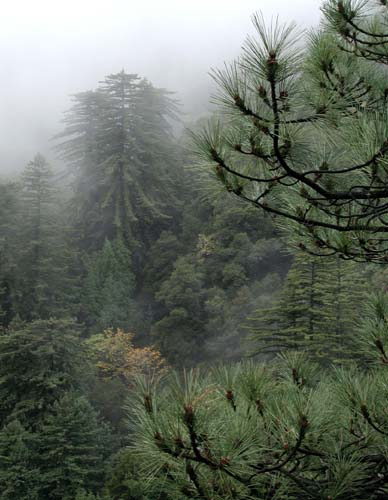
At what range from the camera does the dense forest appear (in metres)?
1.70

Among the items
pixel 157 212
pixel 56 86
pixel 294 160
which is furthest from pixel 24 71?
pixel 294 160

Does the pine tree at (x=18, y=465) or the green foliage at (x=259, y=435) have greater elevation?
the green foliage at (x=259, y=435)

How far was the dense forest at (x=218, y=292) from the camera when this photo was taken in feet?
5.58

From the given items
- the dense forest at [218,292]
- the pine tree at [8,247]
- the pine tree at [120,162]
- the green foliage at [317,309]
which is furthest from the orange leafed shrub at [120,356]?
the pine tree at [120,162]

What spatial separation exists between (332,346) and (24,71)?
103 feet

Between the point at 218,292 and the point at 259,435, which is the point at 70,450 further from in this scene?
the point at 259,435

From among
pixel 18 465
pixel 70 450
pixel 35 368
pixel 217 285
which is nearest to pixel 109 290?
pixel 217 285

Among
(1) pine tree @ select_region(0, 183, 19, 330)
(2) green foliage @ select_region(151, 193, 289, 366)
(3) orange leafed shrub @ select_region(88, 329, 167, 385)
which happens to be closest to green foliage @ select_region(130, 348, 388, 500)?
(2) green foliage @ select_region(151, 193, 289, 366)

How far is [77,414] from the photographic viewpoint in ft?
26.8

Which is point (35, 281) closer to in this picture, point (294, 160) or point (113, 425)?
point (113, 425)

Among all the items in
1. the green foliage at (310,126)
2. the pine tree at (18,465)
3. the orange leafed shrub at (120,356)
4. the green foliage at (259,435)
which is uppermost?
the green foliage at (310,126)

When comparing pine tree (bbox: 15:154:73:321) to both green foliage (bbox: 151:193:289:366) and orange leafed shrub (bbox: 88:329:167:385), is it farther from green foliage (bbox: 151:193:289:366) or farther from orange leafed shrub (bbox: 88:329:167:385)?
green foliage (bbox: 151:193:289:366)

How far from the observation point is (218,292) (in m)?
12.9

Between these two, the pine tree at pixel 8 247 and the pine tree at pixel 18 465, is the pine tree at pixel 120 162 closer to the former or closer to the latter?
the pine tree at pixel 8 247
